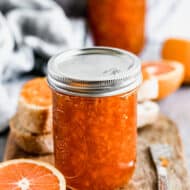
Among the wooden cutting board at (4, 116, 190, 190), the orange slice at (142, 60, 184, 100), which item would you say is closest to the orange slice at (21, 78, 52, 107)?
the wooden cutting board at (4, 116, 190, 190)

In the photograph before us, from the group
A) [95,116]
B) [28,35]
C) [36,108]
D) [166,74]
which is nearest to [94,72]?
[95,116]

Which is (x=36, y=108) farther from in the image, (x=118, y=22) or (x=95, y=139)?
(x=118, y=22)

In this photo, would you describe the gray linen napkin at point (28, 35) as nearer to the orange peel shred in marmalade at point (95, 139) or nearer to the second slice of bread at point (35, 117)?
the second slice of bread at point (35, 117)

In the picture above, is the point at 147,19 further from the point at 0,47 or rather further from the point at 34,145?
the point at 34,145

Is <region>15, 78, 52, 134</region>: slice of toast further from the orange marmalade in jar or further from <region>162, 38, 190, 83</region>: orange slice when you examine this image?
<region>162, 38, 190, 83</region>: orange slice

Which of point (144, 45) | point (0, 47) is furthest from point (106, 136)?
point (144, 45)

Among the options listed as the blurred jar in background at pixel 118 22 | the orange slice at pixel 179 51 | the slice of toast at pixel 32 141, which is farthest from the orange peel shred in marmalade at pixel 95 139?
the blurred jar in background at pixel 118 22
